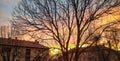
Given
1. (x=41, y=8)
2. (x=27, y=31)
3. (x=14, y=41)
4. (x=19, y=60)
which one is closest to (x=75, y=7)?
(x=41, y=8)

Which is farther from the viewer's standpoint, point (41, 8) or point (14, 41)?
point (14, 41)

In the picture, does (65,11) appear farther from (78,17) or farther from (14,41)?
(14,41)

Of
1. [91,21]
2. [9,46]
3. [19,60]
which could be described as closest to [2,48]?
[9,46]

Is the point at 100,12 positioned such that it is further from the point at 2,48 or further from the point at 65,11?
the point at 2,48

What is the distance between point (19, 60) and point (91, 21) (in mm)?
42626

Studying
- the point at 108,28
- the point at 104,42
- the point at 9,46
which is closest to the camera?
the point at 108,28

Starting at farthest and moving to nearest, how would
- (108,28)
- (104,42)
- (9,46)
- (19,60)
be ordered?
(19,60) → (9,46) → (104,42) → (108,28)

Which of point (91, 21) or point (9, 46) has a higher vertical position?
point (91, 21)

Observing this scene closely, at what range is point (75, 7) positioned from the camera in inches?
1046

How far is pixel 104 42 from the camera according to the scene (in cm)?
2966

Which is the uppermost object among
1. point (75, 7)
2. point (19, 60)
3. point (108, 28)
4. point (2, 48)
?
point (75, 7)

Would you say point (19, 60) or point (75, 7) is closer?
point (75, 7)

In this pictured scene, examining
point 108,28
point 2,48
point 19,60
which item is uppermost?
point 108,28

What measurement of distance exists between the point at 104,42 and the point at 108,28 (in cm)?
369
